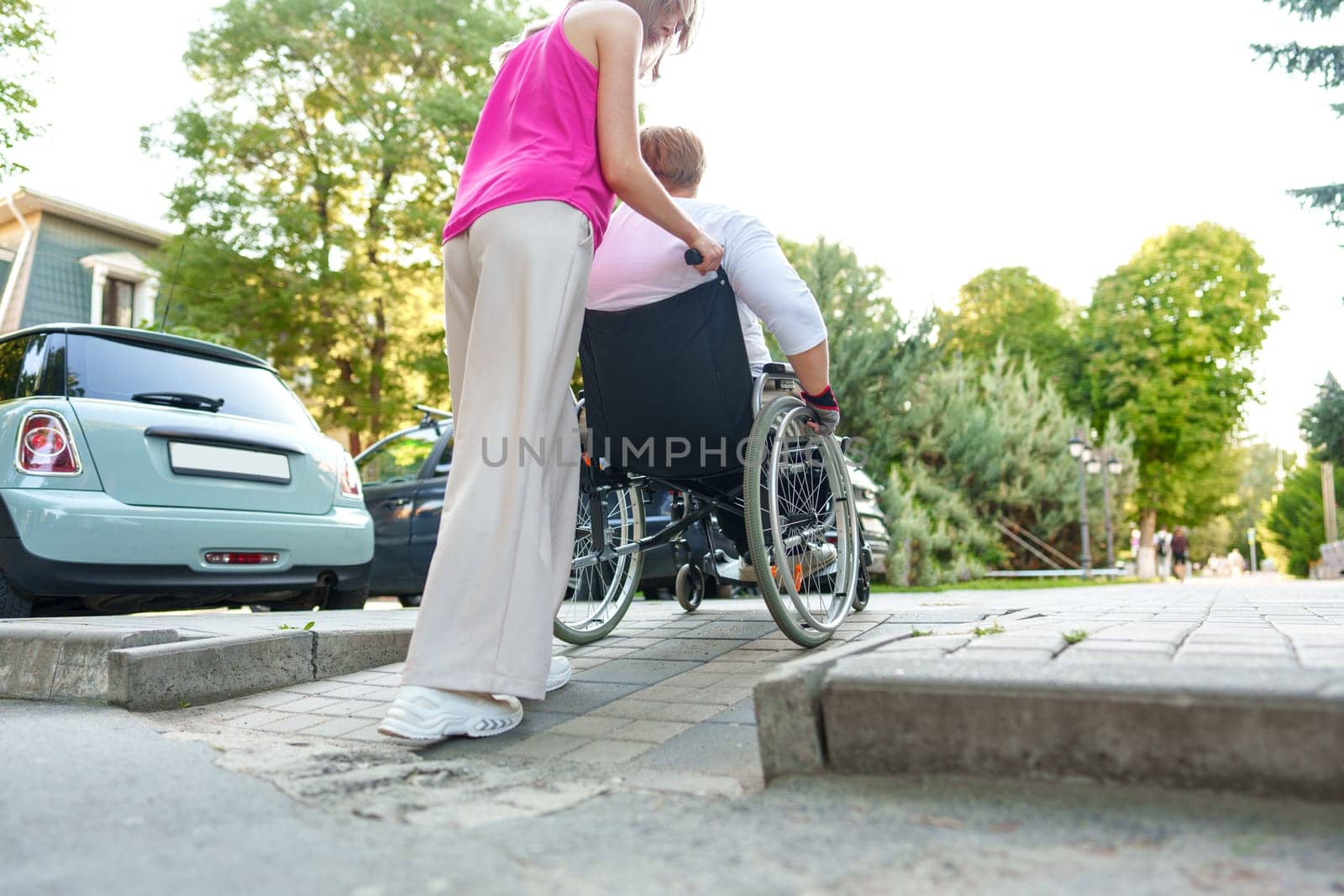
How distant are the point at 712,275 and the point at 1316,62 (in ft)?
56.7

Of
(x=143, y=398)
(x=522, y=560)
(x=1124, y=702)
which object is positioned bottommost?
(x=1124, y=702)

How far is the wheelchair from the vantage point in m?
3.45

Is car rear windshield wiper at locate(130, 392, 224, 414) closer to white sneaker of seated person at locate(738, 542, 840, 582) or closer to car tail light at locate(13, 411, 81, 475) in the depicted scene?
car tail light at locate(13, 411, 81, 475)

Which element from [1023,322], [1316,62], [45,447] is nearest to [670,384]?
[45,447]

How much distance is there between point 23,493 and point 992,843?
463cm

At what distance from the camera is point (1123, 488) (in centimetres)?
2516

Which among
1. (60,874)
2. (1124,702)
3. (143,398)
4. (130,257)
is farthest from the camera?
(130,257)

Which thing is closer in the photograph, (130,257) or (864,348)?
(864,348)

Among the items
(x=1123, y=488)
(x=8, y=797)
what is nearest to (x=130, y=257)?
(x=1123, y=488)

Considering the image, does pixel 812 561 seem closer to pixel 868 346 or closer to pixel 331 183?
pixel 868 346

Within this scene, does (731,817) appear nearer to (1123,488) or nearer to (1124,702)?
(1124,702)

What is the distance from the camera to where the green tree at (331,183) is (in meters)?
20.0

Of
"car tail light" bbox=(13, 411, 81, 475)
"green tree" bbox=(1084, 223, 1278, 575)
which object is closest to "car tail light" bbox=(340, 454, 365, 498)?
"car tail light" bbox=(13, 411, 81, 475)

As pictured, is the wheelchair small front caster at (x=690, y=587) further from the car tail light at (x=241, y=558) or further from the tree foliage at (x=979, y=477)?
the tree foliage at (x=979, y=477)
